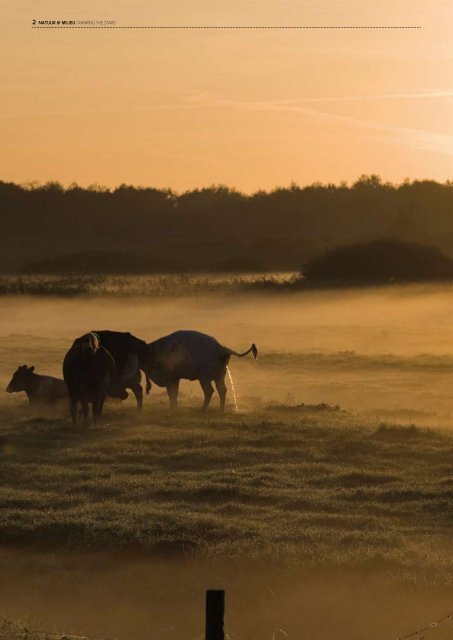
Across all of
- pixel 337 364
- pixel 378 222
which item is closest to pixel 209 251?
pixel 378 222

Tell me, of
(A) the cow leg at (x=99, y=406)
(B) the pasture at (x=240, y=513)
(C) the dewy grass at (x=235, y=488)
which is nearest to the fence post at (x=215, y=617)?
(B) the pasture at (x=240, y=513)

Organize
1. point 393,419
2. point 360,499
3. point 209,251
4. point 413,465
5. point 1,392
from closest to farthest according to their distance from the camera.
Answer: point 360,499 → point 413,465 → point 393,419 → point 1,392 → point 209,251

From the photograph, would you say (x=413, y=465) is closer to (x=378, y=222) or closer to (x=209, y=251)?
(x=209, y=251)

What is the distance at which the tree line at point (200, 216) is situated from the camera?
99.4m

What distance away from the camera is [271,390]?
25.3 meters

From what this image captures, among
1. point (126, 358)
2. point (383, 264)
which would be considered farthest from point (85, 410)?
point (383, 264)

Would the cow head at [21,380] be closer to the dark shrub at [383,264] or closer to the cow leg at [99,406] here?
the cow leg at [99,406]

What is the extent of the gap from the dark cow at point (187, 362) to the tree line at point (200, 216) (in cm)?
6846

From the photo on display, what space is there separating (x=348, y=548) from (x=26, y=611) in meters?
2.99

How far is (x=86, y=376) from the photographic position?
19.5 m

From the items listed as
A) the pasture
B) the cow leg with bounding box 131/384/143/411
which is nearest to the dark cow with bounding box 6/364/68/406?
the pasture

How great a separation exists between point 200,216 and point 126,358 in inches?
3467

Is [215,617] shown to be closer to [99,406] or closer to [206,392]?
[99,406]

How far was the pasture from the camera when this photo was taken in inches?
426
